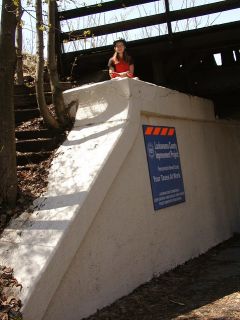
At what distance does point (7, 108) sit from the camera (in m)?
5.77

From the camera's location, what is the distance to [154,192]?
697 cm

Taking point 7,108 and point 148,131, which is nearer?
point 7,108

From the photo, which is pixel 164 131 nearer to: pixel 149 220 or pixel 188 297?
pixel 149 220

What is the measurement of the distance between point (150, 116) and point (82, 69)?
3.15 metres

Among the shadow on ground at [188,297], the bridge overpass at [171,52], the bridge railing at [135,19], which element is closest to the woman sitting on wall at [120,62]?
the bridge overpass at [171,52]

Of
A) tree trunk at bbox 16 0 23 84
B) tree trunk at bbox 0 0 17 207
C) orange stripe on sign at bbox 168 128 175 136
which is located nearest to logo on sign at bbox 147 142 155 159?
orange stripe on sign at bbox 168 128 175 136

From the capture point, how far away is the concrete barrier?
4.87 meters

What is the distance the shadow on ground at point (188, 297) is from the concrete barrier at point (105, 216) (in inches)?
6.0

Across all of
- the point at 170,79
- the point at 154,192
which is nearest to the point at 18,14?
the point at 154,192

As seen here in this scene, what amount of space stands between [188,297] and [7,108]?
304 centimetres

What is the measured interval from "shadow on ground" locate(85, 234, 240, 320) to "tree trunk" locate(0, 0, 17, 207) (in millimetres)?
1717

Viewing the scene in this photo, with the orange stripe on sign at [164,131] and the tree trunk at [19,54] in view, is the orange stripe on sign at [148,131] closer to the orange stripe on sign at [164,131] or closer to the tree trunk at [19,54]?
the orange stripe on sign at [164,131]

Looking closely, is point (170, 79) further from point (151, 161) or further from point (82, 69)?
point (151, 161)

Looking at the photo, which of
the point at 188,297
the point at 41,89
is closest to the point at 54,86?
the point at 41,89
